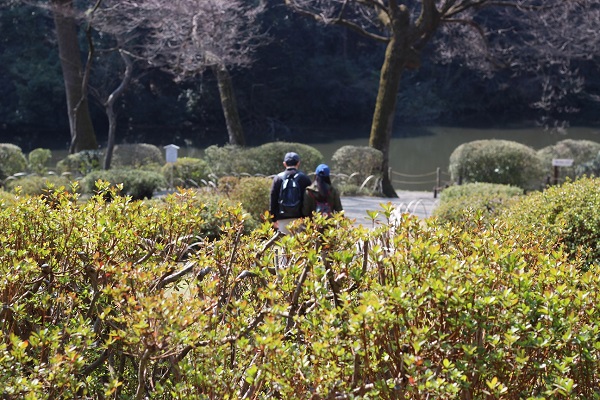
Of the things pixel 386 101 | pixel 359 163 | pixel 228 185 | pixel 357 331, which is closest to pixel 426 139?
pixel 386 101

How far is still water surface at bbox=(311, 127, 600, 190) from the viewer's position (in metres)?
33.4

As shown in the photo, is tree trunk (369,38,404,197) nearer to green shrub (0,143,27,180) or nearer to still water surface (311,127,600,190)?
green shrub (0,143,27,180)

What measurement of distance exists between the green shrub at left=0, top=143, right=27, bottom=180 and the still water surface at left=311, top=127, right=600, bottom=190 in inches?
594

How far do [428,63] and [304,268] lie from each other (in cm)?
4402

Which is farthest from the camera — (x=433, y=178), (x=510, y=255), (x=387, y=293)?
(x=433, y=178)

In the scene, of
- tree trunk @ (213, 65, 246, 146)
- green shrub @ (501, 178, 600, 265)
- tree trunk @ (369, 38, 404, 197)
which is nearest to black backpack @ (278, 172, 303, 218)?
green shrub @ (501, 178, 600, 265)

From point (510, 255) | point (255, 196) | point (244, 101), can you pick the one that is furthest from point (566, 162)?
point (244, 101)

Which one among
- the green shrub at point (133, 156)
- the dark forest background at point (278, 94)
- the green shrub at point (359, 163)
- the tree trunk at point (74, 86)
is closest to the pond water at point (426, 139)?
the dark forest background at point (278, 94)

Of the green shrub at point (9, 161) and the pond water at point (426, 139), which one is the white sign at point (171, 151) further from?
the pond water at point (426, 139)

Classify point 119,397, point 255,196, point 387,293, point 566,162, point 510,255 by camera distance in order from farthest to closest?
1. point 566,162
2. point 255,196
3. point 119,397
4. point 510,255
5. point 387,293

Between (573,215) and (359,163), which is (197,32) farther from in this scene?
(573,215)

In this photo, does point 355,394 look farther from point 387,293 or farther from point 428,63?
point 428,63

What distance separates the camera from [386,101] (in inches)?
773

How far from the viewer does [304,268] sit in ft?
10.2
